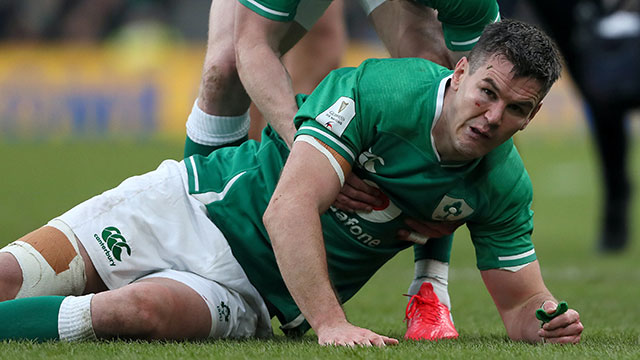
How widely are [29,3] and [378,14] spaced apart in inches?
591

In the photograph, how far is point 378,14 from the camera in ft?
14.2

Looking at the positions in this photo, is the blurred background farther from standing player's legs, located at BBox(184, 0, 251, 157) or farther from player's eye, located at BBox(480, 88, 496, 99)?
player's eye, located at BBox(480, 88, 496, 99)

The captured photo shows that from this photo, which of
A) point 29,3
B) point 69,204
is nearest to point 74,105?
point 29,3

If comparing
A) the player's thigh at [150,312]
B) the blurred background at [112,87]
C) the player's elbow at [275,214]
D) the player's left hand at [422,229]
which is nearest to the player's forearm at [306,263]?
the player's elbow at [275,214]

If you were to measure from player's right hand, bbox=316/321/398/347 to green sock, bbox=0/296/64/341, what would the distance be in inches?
30.1

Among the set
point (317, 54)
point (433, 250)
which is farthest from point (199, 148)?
point (317, 54)

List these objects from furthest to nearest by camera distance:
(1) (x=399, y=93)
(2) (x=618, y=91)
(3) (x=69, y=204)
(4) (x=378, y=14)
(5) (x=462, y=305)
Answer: (3) (x=69, y=204) → (2) (x=618, y=91) → (5) (x=462, y=305) → (4) (x=378, y=14) → (1) (x=399, y=93)

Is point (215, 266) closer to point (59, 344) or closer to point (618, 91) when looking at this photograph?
point (59, 344)

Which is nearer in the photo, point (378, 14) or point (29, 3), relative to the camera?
point (378, 14)

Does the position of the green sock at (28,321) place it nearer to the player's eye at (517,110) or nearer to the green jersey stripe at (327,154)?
the green jersey stripe at (327,154)

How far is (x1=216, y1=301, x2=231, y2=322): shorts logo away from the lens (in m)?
3.21

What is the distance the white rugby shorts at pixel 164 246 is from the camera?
10.8ft

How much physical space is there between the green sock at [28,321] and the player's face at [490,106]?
1.26 meters

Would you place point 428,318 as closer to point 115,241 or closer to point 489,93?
point 489,93
